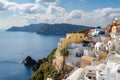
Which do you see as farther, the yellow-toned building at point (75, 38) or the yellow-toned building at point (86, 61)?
the yellow-toned building at point (75, 38)

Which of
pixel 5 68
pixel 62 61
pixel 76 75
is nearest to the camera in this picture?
pixel 76 75

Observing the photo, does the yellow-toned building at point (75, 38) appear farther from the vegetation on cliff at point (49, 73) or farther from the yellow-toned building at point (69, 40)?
the vegetation on cliff at point (49, 73)

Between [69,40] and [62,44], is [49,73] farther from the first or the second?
[69,40]

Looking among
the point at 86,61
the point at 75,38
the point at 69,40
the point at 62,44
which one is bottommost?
the point at 86,61

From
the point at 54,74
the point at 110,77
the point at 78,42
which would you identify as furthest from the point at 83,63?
the point at 110,77

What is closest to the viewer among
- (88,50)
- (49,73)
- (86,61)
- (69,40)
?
(86,61)

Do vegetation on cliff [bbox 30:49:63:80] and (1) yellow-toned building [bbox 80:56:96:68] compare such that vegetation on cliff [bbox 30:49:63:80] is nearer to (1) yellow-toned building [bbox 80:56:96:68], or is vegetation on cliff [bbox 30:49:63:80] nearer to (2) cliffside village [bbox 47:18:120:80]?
(2) cliffside village [bbox 47:18:120:80]

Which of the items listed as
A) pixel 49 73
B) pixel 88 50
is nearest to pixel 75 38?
pixel 88 50

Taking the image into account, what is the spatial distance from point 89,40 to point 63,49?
449 centimetres

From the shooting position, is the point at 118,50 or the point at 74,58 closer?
the point at 118,50

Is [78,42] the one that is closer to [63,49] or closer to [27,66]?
[63,49]

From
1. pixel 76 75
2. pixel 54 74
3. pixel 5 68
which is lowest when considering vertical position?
pixel 5 68

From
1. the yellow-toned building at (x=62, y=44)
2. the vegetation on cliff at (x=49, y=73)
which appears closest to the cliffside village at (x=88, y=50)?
the yellow-toned building at (x=62, y=44)

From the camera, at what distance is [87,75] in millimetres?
17453
